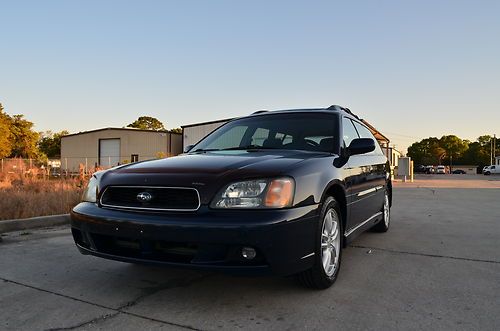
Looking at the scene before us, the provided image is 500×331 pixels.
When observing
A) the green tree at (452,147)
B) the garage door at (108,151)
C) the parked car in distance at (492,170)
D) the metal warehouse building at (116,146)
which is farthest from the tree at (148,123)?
the green tree at (452,147)

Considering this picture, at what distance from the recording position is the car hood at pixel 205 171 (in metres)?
2.96

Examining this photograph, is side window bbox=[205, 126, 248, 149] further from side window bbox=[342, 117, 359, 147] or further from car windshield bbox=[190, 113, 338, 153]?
side window bbox=[342, 117, 359, 147]

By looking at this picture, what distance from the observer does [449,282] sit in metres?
3.73

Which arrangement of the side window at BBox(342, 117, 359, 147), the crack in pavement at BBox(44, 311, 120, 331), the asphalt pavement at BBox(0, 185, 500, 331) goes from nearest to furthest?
1. the crack in pavement at BBox(44, 311, 120, 331)
2. the asphalt pavement at BBox(0, 185, 500, 331)
3. the side window at BBox(342, 117, 359, 147)

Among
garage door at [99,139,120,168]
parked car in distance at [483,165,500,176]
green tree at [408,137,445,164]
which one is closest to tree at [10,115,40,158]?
garage door at [99,139,120,168]

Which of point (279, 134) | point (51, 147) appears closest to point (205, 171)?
point (279, 134)

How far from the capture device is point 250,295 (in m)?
3.33

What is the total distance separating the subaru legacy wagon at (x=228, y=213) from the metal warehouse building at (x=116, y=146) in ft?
132

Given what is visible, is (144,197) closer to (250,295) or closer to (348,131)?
(250,295)

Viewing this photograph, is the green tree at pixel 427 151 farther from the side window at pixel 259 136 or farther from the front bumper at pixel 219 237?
the front bumper at pixel 219 237

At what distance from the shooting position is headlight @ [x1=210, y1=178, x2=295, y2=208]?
289 centimetres

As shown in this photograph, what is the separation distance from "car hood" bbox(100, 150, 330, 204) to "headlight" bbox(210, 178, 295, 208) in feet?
0.15

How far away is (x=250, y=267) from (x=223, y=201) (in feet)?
1.55

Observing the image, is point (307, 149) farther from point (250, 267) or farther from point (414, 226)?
point (414, 226)
